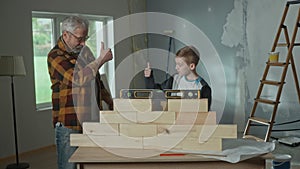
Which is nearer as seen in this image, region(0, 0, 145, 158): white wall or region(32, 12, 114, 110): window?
region(0, 0, 145, 158): white wall

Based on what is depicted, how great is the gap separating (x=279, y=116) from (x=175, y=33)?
2.22 m

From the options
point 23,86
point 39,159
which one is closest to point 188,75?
point 39,159

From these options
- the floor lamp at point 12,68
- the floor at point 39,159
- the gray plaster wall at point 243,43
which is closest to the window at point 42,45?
the floor at point 39,159

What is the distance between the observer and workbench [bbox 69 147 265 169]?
154 centimetres

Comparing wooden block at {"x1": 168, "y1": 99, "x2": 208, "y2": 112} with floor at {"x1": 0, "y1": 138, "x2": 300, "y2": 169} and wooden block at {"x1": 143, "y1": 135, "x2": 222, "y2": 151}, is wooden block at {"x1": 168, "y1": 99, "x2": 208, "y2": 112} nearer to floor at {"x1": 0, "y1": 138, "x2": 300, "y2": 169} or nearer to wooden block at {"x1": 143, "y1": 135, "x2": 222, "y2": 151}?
wooden block at {"x1": 143, "y1": 135, "x2": 222, "y2": 151}

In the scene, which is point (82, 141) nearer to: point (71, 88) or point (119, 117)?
point (119, 117)

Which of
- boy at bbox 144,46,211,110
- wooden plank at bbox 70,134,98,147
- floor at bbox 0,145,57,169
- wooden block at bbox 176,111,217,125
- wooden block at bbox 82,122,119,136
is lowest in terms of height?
floor at bbox 0,145,57,169

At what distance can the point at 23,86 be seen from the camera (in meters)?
4.89

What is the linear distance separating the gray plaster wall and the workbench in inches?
161

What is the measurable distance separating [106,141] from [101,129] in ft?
0.20

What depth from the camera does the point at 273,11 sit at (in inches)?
212

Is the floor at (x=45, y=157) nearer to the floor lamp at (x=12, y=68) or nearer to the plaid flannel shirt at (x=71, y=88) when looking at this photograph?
the floor lamp at (x=12, y=68)

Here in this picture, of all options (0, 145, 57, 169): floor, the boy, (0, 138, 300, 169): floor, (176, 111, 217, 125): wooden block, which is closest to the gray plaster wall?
(0, 138, 300, 169): floor

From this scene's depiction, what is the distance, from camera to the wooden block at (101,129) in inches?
64.8
